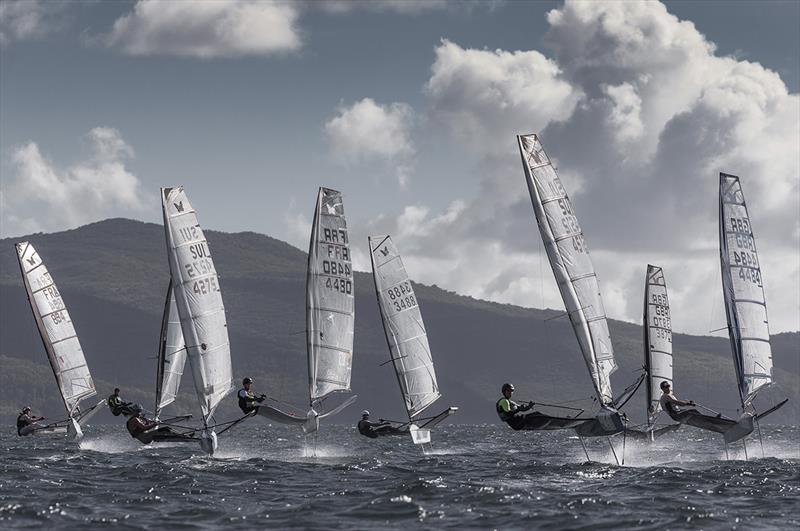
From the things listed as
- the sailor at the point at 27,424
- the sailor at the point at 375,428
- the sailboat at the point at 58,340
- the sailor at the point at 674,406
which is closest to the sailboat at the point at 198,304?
the sailor at the point at 375,428

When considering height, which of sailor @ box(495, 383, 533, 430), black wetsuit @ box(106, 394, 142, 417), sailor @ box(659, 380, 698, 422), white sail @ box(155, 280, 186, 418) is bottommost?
sailor @ box(659, 380, 698, 422)

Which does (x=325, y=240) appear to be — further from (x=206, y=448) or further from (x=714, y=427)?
(x=714, y=427)

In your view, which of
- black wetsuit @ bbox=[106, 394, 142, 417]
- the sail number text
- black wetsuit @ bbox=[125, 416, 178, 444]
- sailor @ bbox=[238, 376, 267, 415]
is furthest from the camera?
the sail number text

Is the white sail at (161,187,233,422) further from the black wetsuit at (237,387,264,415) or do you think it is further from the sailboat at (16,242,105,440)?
the sailboat at (16,242,105,440)

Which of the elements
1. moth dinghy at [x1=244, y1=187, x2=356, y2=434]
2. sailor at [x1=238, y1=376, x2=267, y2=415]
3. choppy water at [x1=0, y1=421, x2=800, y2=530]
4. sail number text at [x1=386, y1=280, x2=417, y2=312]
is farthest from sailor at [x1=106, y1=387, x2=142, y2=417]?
sail number text at [x1=386, y1=280, x2=417, y2=312]

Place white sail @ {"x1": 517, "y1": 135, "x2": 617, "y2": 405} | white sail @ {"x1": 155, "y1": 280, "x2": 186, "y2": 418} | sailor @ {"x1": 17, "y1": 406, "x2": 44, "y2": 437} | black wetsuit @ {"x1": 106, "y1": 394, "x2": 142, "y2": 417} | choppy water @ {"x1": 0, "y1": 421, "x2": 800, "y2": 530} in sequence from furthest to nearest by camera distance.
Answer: sailor @ {"x1": 17, "y1": 406, "x2": 44, "y2": 437} < white sail @ {"x1": 155, "y1": 280, "x2": 186, "y2": 418} < black wetsuit @ {"x1": 106, "y1": 394, "x2": 142, "y2": 417} < white sail @ {"x1": 517, "y1": 135, "x2": 617, "y2": 405} < choppy water @ {"x1": 0, "y1": 421, "x2": 800, "y2": 530}

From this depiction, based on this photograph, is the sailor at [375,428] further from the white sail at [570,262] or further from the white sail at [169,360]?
the white sail at [570,262]

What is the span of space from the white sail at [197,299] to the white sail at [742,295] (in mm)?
16158

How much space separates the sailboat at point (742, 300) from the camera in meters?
36.9

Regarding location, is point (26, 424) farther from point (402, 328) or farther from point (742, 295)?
point (742, 295)

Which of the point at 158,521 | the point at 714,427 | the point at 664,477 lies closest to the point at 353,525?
the point at 158,521

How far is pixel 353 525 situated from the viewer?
79.8ft

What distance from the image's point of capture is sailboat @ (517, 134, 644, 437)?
33.8 metres

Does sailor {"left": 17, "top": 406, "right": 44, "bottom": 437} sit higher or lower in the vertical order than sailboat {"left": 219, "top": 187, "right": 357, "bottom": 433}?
lower
